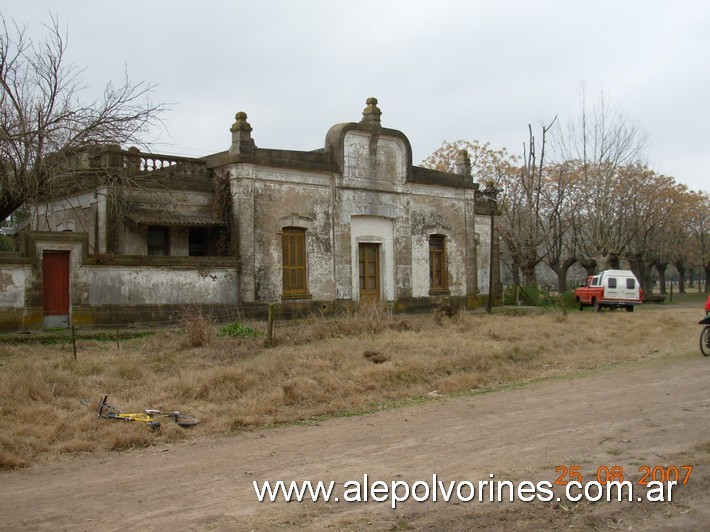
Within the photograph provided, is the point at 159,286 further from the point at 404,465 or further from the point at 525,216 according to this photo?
the point at 525,216

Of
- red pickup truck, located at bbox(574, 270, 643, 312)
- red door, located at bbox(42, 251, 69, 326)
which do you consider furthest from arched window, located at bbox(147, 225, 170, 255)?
red pickup truck, located at bbox(574, 270, 643, 312)

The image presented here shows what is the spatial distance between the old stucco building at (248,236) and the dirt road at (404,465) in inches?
338

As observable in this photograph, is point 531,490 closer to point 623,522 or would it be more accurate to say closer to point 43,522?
point 623,522

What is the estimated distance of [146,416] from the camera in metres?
9.03

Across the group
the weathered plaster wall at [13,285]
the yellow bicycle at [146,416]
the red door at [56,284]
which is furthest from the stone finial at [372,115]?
the yellow bicycle at [146,416]

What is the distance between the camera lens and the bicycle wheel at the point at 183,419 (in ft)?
29.7

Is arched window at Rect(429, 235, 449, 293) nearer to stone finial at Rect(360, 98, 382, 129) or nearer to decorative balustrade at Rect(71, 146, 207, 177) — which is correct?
stone finial at Rect(360, 98, 382, 129)

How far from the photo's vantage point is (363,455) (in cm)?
747

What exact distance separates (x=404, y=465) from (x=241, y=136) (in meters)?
14.7

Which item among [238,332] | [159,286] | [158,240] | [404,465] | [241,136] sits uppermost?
[241,136]

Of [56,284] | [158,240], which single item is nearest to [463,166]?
[158,240]

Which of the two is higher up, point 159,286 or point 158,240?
point 158,240

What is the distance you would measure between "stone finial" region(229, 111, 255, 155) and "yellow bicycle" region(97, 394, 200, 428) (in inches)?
463

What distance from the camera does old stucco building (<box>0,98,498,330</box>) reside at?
1719cm
